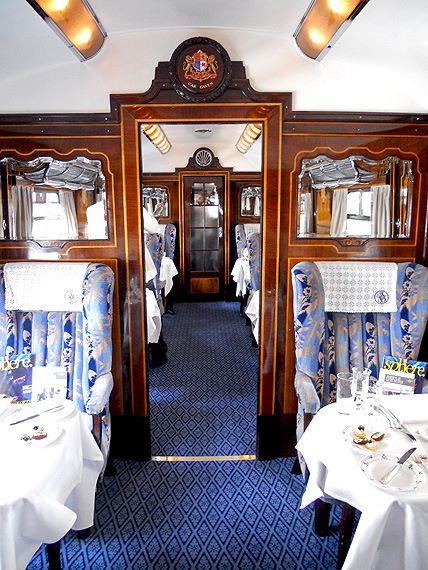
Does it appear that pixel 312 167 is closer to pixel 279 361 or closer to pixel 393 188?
pixel 393 188

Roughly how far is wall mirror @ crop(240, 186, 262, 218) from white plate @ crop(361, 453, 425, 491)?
226 inches

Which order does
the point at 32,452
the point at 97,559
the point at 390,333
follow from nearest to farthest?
the point at 32,452, the point at 97,559, the point at 390,333

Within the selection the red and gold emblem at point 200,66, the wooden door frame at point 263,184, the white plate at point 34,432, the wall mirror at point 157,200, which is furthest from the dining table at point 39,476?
the wall mirror at point 157,200

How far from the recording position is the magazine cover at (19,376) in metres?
1.89

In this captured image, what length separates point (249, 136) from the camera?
16.1ft

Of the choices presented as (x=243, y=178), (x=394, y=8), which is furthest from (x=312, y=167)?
(x=243, y=178)

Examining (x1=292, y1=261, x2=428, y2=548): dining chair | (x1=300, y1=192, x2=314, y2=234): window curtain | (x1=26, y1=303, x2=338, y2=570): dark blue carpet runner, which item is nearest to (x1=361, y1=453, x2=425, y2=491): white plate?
(x1=292, y1=261, x2=428, y2=548): dining chair

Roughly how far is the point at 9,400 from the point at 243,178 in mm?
5658

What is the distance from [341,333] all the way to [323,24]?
1.64 m

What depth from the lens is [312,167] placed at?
2.51 metres

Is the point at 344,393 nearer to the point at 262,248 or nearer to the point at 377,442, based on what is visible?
the point at 377,442

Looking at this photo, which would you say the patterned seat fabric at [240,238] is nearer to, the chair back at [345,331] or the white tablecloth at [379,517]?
the chair back at [345,331]

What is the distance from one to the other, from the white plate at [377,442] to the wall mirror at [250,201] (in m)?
5.49

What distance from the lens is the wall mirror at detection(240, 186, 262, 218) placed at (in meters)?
6.91
